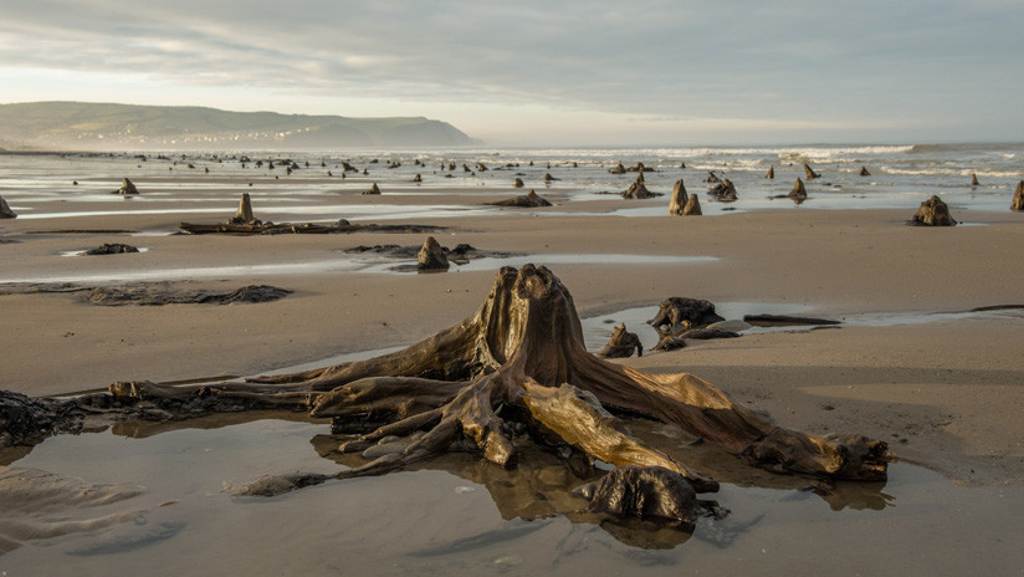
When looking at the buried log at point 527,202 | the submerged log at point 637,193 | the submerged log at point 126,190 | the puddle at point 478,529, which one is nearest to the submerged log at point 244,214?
the buried log at point 527,202

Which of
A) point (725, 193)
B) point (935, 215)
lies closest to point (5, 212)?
point (935, 215)

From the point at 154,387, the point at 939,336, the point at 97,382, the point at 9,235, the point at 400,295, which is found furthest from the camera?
the point at 9,235

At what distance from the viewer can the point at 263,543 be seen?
3832mm

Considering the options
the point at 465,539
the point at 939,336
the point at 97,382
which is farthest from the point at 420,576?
the point at 939,336

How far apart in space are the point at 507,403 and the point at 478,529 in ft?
4.32

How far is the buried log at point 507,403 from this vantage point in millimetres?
4598

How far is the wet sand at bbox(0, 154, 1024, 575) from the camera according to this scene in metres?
3.91

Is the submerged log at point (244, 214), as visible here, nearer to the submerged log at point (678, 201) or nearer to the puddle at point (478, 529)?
the submerged log at point (678, 201)

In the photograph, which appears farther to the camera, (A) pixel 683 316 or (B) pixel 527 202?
(B) pixel 527 202

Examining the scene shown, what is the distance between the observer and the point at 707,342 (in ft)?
25.5

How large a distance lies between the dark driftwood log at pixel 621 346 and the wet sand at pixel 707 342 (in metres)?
0.40

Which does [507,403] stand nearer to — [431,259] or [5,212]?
[431,259]

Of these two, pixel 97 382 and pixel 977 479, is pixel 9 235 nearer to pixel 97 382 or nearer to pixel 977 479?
pixel 97 382

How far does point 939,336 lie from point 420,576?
5836mm
